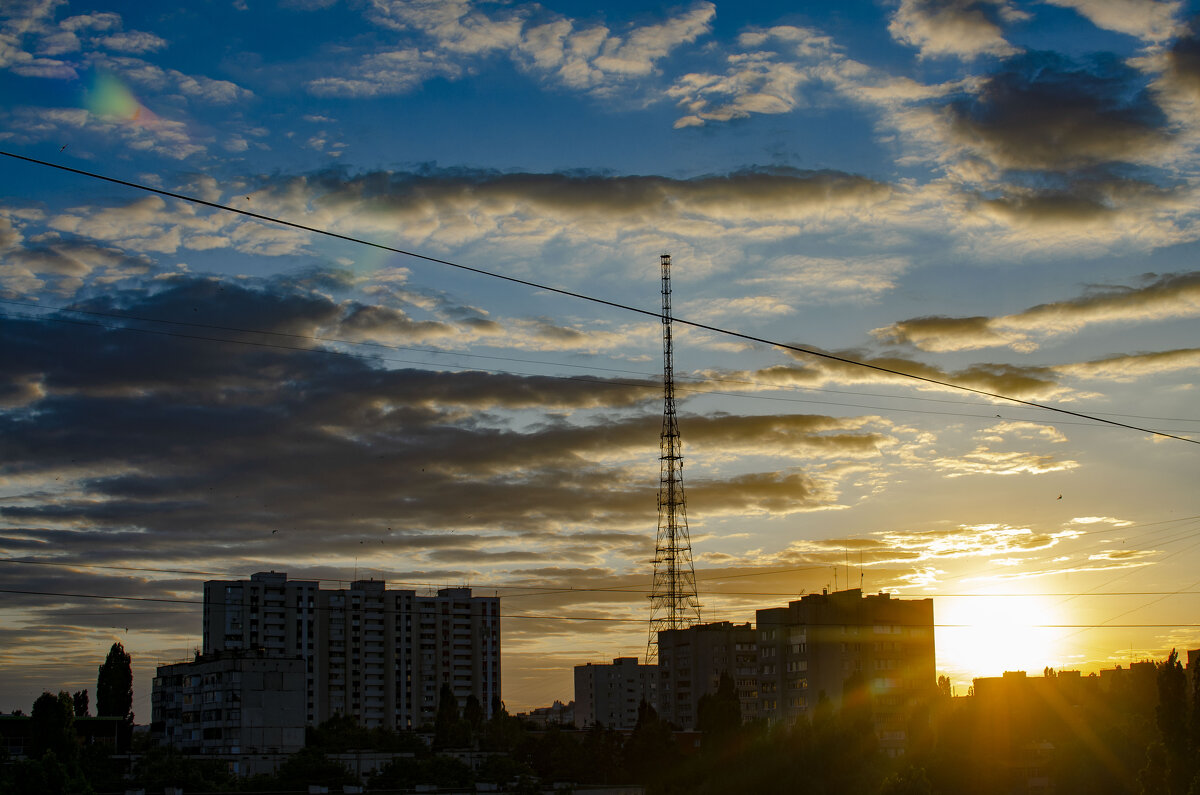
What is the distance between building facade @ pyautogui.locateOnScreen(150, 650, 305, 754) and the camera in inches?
4848

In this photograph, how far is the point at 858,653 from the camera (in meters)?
147

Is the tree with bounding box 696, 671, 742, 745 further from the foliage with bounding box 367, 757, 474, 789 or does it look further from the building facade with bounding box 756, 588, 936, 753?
the building facade with bounding box 756, 588, 936, 753

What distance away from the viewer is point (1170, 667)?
243 feet

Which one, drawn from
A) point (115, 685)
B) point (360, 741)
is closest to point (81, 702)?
point (115, 685)

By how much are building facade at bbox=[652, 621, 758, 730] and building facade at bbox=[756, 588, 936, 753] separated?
1308 cm

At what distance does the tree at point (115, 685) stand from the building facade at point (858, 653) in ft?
274

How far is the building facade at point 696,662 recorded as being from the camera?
561 feet

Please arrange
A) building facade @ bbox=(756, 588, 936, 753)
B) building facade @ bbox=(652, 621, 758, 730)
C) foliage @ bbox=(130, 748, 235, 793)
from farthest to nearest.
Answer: building facade @ bbox=(652, 621, 758, 730) → building facade @ bbox=(756, 588, 936, 753) → foliage @ bbox=(130, 748, 235, 793)

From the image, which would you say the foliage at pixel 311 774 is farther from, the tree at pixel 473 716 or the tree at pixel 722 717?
the tree at pixel 473 716

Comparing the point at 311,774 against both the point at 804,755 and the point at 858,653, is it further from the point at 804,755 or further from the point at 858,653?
the point at 858,653

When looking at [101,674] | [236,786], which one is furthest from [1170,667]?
[101,674]

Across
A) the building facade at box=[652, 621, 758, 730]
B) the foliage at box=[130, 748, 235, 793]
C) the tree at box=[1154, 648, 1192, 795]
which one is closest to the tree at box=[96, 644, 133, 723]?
the foliage at box=[130, 748, 235, 793]

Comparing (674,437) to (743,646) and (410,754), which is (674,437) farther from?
(743,646)

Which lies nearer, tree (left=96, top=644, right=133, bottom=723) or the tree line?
the tree line
